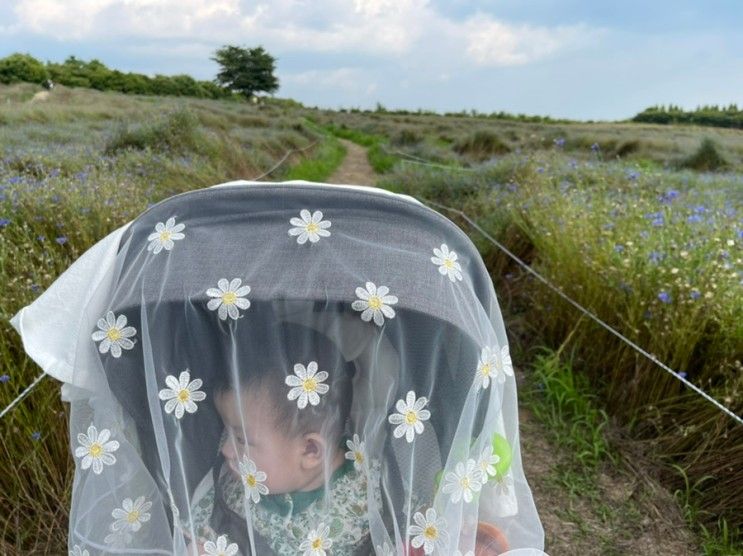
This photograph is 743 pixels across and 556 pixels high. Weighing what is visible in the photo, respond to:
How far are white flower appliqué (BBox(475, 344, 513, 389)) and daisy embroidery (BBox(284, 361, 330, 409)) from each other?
1.33ft

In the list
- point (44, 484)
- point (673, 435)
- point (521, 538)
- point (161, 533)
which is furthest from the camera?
point (673, 435)

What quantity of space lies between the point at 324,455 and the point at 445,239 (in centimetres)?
66

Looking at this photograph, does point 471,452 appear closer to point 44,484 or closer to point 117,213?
point 44,484

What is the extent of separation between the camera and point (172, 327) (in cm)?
168

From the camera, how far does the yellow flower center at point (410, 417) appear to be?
1.70m

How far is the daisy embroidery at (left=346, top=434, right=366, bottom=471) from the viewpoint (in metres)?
1.77

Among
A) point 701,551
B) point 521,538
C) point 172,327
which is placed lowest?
point 701,551

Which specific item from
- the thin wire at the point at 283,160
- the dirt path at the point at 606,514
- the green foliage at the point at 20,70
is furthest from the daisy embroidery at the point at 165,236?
the green foliage at the point at 20,70

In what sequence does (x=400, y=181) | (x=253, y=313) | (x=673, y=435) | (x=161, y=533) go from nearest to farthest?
(x=253, y=313) → (x=161, y=533) → (x=673, y=435) → (x=400, y=181)

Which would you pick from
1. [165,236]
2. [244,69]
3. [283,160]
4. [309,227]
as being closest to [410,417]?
[309,227]

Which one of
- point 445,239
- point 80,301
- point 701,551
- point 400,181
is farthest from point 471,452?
point 400,181

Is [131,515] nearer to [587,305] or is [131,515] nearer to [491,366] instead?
[491,366]

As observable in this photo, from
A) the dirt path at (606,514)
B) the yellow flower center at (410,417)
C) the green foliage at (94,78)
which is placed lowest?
the dirt path at (606,514)

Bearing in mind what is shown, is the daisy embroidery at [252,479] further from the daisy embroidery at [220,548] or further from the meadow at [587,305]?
the meadow at [587,305]
